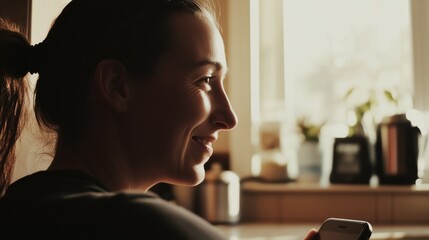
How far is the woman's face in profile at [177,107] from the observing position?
708mm

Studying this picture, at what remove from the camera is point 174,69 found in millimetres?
715

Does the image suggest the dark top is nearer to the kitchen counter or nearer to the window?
the kitchen counter

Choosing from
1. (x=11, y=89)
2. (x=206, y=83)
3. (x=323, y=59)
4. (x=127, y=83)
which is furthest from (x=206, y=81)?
(x=323, y=59)

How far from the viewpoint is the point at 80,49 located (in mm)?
706

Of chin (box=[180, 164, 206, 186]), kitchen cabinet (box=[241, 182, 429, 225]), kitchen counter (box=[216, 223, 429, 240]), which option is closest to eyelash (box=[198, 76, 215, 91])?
chin (box=[180, 164, 206, 186])

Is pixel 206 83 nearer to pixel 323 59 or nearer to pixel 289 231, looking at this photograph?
pixel 289 231

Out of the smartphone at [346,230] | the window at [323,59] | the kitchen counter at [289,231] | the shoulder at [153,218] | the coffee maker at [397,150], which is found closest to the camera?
the shoulder at [153,218]

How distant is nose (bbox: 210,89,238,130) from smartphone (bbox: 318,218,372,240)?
27 cm

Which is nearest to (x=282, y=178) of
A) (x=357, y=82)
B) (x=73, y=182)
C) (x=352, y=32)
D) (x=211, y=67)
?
(x=357, y=82)

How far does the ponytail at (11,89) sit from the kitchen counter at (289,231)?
40.8 inches

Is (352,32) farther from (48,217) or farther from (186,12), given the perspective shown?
(48,217)

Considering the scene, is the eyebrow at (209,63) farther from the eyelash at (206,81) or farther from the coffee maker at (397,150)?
the coffee maker at (397,150)

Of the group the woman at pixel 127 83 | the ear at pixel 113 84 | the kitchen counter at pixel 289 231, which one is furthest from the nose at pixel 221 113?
the kitchen counter at pixel 289 231

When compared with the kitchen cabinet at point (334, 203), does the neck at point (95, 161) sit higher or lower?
higher
